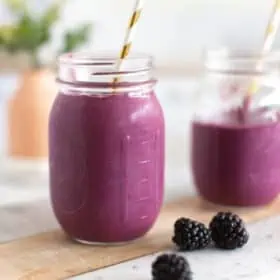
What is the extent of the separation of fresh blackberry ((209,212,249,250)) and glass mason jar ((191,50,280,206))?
0.17 metres

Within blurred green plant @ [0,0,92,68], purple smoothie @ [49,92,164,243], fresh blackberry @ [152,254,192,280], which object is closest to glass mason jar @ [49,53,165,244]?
purple smoothie @ [49,92,164,243]

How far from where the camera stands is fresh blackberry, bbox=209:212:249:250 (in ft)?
3.01

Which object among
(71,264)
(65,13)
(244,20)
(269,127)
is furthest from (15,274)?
(244,20)

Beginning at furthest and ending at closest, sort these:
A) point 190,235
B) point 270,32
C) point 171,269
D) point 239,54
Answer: point 239,54 → point 270,32 → point 190,235 → point 171,269

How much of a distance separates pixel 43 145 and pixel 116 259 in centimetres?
52

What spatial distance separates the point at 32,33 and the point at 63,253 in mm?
549

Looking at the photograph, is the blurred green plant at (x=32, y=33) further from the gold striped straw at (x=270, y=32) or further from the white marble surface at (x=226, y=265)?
the white marble surface at (x=226, y=265)

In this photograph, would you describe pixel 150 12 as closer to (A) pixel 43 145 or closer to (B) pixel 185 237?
(A) pixel 43 145

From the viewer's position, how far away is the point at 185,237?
0.91 meters

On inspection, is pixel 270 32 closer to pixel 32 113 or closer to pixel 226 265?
pixel 226 265

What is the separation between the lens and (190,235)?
91cm

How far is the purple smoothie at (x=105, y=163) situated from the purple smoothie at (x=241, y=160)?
0.51 feet

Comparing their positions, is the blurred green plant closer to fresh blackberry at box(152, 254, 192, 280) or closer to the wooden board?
the wooden board

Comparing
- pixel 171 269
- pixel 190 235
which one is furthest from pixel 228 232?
pixel 171 269
